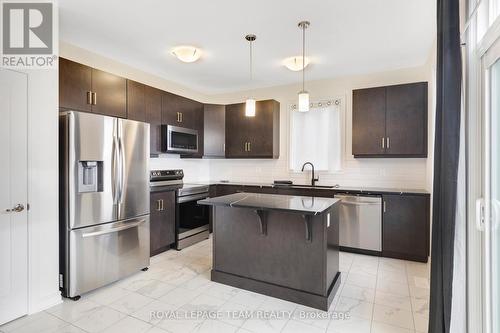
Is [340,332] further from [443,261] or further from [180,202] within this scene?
[180,202]

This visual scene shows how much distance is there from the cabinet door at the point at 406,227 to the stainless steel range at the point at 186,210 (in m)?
2.75

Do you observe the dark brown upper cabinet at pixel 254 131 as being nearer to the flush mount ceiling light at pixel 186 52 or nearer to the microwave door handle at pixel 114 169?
the flush mount ceiling light at pixel 186 52

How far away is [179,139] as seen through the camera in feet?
14.4

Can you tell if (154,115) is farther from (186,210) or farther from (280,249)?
(280,249)

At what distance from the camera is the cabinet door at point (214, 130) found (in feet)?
16.7

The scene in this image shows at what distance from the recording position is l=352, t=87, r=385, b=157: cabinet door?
3.98 m

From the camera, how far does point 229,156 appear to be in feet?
17.1

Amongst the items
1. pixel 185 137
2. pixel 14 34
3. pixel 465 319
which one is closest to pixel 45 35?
pixel 14 34

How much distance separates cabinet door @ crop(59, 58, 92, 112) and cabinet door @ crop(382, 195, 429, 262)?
3.92 meters

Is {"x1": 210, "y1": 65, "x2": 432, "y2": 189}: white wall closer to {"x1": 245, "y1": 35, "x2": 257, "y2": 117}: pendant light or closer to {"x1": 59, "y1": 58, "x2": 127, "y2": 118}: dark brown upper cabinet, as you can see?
{"x1": 245, "y1": 35, "x2": 257, "y2": 117}: pendant light

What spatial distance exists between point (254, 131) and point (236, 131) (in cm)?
37

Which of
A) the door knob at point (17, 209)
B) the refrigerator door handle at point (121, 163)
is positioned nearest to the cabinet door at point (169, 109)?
the refrigerator door handle at point (121, 163)

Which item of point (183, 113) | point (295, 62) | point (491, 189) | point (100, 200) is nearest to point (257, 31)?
point (295, 62)

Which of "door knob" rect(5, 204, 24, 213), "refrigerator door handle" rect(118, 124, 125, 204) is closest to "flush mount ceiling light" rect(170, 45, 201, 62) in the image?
"refrigerator door handle" rect(118, 124, 125, 204)
